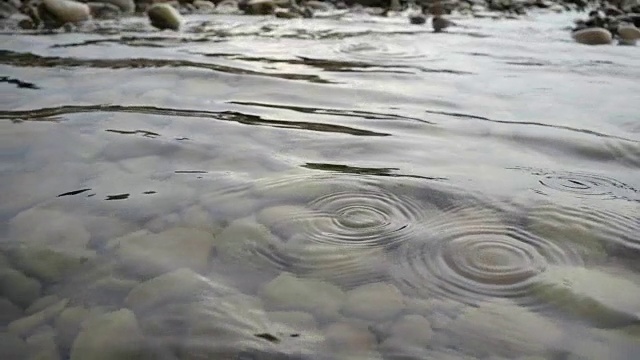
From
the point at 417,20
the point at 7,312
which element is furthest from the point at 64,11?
the point at 7,312

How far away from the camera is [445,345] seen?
1390mm

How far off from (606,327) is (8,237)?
5.01 ft

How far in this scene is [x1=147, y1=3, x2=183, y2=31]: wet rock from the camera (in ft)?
20.2

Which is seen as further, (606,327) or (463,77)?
(463,77)

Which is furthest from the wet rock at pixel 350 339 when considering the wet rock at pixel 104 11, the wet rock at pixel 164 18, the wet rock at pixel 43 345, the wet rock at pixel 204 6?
the wet rock at pixel 204 6

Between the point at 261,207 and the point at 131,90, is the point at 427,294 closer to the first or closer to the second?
the point at 261,207

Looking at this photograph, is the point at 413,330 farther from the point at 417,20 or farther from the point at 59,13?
the point at 417,20

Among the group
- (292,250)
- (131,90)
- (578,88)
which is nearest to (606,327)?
(292,250)

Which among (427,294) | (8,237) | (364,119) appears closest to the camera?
(427,294)

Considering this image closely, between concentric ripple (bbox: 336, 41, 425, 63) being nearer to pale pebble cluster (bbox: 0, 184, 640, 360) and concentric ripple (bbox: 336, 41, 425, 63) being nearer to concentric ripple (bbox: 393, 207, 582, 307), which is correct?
concentric ripple (bbox: 393, 207, 582, 307)

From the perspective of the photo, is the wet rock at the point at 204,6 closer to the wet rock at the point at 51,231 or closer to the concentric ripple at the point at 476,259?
the wet rock at the point at 51,231

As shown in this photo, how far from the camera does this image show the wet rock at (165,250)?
1689 mm

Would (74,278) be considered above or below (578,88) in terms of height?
below

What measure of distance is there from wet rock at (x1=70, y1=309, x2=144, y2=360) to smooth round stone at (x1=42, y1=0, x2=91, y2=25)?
17.4 feet
